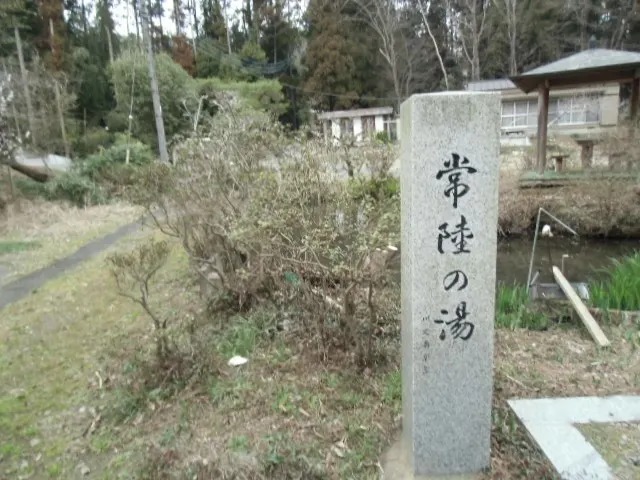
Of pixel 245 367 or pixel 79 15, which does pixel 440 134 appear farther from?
pixel 79 15

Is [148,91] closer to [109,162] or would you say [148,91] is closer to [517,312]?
[109,162]

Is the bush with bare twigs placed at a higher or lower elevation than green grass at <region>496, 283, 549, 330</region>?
higher

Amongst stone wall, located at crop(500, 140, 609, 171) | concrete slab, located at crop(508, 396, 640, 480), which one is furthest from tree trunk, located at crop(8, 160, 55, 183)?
concrete slab, located at crop(508, 396, 640, 480)

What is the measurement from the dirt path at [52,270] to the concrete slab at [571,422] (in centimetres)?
504

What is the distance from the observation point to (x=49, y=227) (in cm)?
966

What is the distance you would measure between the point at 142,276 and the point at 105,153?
10779 mm

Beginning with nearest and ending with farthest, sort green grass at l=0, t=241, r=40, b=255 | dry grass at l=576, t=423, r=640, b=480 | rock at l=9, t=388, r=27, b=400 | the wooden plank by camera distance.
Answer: dry grass at l=576, t=423, r=640, b=480 → rock at l=9, t=388, r=27, b=400 → the wooden plank → green grass at l=0, t=241, r=40, b=255

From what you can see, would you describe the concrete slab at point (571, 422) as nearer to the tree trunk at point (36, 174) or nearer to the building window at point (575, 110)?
the tree trunk at point (36, 174)

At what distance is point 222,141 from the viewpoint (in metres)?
4.93

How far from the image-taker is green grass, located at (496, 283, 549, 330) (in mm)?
4246

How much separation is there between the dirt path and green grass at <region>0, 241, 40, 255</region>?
0.93 meters

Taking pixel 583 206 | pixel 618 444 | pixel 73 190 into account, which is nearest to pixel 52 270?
pixel 73 190

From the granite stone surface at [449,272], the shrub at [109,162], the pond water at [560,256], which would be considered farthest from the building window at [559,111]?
the granite stone surface at [449,272]

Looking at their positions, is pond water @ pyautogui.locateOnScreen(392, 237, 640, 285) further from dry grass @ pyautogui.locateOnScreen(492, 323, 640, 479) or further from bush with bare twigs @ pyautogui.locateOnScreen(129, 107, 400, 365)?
bush with bare twigs @ pyautogui.locateOnScreen(129, 107, 400, 365)
